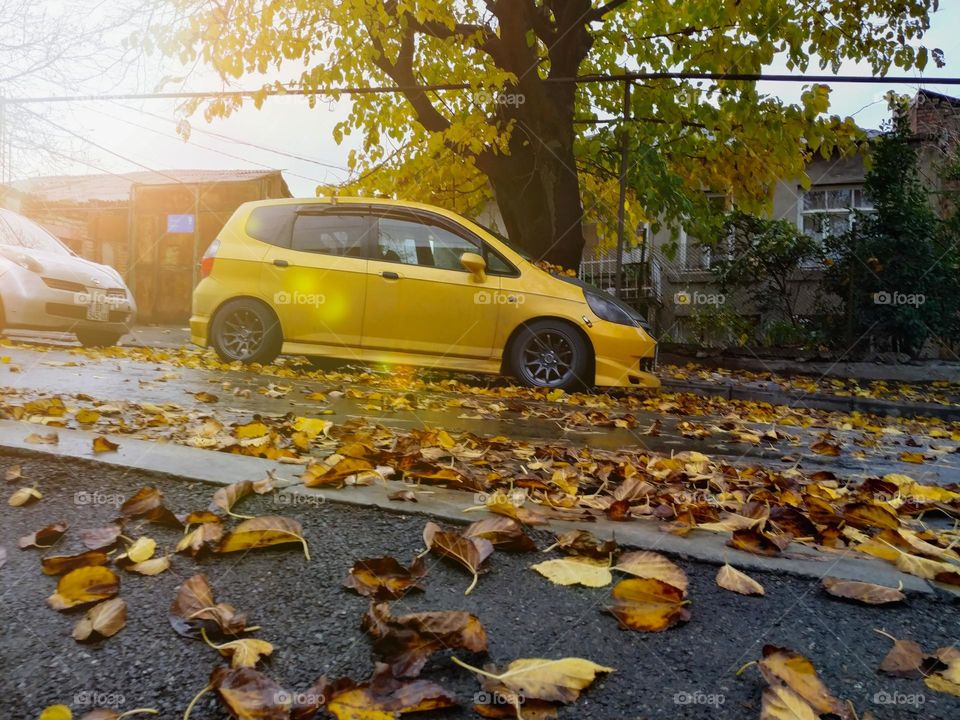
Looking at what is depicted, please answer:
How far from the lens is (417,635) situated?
153 centimetres

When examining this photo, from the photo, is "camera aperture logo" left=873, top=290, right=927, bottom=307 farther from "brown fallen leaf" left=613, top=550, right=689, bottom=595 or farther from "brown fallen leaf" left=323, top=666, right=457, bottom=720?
"brown fallen leaf" left=323, top=666, right=457, bottom=720

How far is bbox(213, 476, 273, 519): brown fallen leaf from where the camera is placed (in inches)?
84.3

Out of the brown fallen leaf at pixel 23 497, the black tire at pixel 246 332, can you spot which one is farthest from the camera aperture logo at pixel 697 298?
the brown fallen leaf at pixel 23 497

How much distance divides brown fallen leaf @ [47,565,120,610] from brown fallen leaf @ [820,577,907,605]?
70.4 inches

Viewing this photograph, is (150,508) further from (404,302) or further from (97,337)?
(97,337)

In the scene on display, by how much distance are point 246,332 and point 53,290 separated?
2938mm

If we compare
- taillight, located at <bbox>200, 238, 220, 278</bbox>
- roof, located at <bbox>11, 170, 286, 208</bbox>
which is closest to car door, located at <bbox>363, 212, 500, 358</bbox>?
taillight, located at <bbox>200, 238, 220, 278</bbox>

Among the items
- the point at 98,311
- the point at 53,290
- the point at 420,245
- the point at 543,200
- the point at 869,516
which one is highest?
the point at 543,200

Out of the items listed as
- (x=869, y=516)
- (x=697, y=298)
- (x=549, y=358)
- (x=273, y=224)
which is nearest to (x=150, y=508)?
(x=869, y=516)

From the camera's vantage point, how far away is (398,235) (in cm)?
739

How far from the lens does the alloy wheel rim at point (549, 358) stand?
7.07 m

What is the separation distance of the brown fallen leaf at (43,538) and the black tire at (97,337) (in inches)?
326

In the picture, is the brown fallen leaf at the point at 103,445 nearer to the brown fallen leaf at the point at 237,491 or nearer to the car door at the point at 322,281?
the brown fallen leaf at the point at 237,491

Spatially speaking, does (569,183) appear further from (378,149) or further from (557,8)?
(378,149)
